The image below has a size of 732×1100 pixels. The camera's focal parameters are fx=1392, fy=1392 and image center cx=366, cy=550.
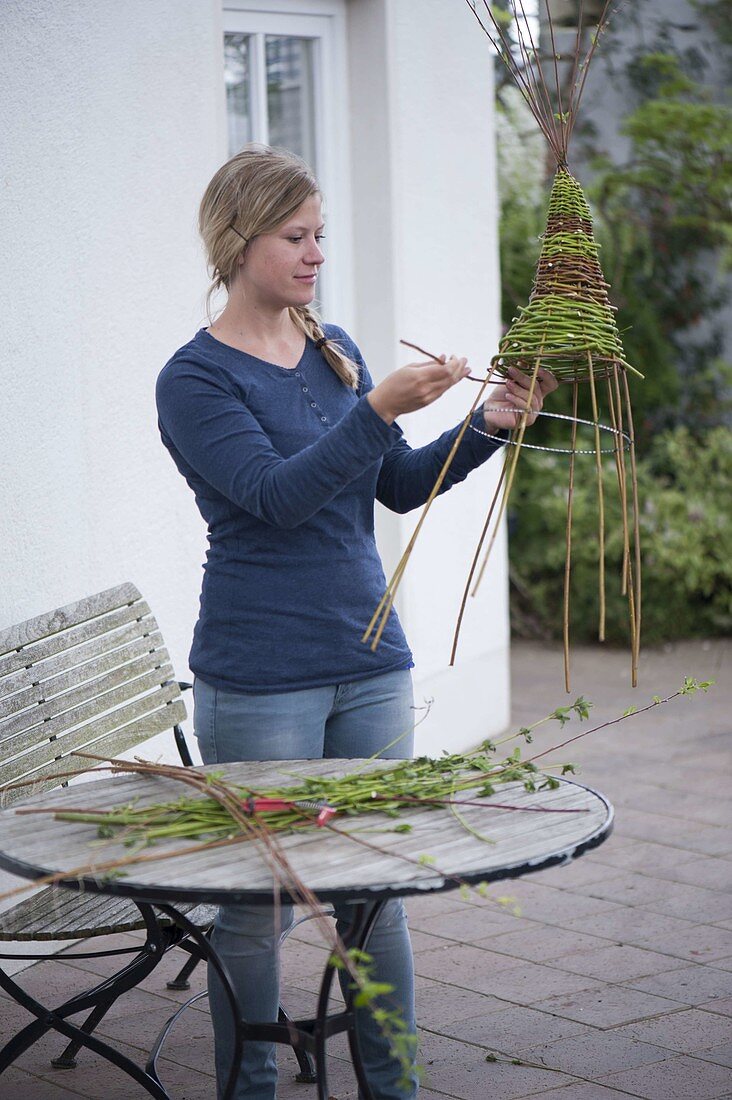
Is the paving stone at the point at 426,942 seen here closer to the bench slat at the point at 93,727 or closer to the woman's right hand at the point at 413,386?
the bench slat at the point at 93,727

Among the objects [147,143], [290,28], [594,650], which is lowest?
[594,650]

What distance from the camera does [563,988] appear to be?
3449 mm

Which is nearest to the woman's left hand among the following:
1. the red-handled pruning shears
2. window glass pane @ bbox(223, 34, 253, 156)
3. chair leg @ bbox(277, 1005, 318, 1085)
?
the red-handled pruning shears

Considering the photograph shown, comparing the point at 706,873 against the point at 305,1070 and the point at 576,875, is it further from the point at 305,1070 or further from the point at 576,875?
the point at 305,1070

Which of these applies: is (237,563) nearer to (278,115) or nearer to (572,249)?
(572,249)

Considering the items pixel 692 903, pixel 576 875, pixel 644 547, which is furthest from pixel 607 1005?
pixel 644 547

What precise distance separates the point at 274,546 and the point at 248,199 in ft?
2.10

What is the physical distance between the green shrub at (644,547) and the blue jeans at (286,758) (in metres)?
4.90

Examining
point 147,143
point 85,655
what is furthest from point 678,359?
point 85,655

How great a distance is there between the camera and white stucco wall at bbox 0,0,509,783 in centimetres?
349

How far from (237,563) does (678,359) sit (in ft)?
24.0

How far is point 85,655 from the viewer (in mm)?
3205

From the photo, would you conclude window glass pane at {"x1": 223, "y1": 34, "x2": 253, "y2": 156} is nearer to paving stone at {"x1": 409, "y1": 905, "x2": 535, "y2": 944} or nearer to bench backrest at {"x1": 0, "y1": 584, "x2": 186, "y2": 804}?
bench backrest at {"x1": 0, "y1": 584, "x2": 186, "y2": 804}

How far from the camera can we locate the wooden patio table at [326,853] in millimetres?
1948
